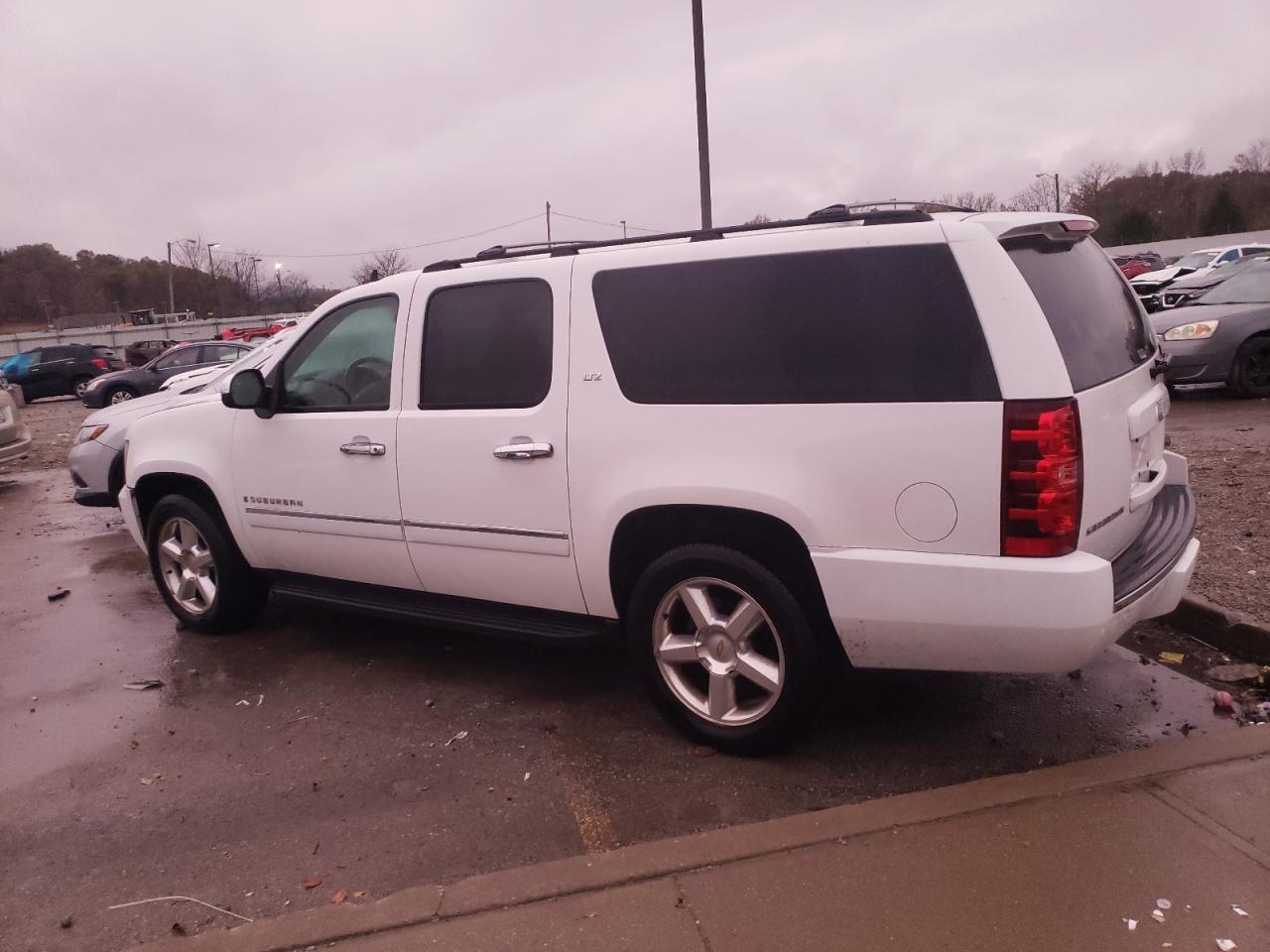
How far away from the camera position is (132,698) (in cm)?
470

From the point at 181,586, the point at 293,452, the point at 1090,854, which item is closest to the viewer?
the point at 1090,854

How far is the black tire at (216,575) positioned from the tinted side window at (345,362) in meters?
0.93

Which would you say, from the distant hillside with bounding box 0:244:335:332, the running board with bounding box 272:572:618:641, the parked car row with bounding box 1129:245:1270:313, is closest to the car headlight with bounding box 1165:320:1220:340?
the parked car row with bounding box 1129:245:1270:313

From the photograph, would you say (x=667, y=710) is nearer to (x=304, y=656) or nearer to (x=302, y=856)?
(x=302, y=856)

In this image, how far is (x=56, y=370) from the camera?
26.7m

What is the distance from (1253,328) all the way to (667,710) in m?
9.98

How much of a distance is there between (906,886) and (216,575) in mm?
4043

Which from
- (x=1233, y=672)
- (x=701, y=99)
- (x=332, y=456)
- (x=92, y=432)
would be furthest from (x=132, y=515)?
(x=701, y=99)

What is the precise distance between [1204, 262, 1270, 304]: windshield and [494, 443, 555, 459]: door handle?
34.0ft

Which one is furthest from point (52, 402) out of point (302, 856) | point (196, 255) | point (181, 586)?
point (196, 255)

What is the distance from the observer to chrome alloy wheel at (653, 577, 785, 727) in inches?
136

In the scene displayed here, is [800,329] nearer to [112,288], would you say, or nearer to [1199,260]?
[1199,260]

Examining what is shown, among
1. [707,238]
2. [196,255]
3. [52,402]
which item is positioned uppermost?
[196,255]

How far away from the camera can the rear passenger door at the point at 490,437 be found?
3.83 meters
